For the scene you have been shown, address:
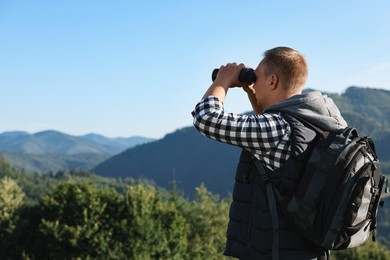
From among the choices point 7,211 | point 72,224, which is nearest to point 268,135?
point 72,224

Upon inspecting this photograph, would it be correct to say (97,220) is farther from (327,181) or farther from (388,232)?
(388,232)

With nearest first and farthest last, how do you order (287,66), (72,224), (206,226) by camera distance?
1. (287,66)
2. (72,224)
3. (206,226)

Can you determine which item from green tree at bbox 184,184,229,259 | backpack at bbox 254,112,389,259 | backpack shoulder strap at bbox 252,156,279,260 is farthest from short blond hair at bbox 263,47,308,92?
green tree at bbox 184,184,229,259

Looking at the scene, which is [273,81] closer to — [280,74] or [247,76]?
[280,74]

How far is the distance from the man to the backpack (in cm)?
6

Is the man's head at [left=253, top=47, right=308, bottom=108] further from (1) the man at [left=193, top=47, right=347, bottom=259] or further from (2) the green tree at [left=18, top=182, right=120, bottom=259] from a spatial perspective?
(2) the green tree at [left=18, top=182, right=120, bottom=259]

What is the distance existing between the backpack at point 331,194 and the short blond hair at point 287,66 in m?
0.38

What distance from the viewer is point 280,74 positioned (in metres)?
3.03

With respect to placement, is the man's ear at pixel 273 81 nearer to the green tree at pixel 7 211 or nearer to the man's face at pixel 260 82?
the man's face at pixel 260 82

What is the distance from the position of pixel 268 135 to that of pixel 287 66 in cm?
48

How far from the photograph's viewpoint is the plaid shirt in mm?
2871

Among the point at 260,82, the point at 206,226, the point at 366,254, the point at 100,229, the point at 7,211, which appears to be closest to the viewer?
the point at 260,82

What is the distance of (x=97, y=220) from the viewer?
32531mm

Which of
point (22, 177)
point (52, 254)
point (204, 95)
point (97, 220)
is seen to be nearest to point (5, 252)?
point (52, 254)
